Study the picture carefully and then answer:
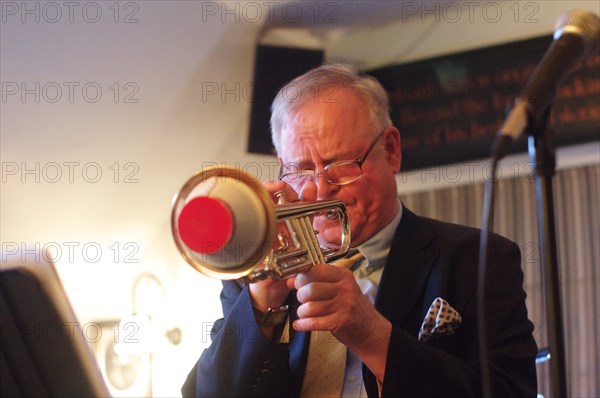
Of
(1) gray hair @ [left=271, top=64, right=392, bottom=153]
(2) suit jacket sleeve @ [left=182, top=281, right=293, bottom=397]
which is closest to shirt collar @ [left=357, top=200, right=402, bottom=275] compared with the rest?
(1) gray hair @ [left=271, top=64, right=392, bottom=153]

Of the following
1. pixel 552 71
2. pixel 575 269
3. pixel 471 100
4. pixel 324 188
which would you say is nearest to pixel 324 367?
pixel 324 188

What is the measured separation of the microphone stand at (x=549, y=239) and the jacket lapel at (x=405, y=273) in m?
0.63

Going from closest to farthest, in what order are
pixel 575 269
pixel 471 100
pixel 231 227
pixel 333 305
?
pixel 231 227 → pixel 333 305 → pixel 575 269 → pixel 471 100

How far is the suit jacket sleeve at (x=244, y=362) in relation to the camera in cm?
168

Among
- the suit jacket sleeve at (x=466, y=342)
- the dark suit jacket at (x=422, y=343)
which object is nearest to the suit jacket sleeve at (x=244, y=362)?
the dark suit jacket at (x=422, y=343)

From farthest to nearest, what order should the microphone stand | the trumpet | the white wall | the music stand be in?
the white wall
the trumpet
the microphone stand
the music stand

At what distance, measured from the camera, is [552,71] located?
1135 mm

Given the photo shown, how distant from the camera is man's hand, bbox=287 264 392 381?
4.72 ft

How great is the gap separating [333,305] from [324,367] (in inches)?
16.0

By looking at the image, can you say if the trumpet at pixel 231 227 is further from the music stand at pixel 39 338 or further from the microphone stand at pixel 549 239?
the microphone stand at pixel 549 239

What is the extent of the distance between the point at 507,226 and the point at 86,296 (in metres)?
2.39

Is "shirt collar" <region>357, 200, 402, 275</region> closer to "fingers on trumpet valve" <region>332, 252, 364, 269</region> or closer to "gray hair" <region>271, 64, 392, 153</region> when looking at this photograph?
"fingers on trumpet valve" <region>332, 252, 364, 269</region>

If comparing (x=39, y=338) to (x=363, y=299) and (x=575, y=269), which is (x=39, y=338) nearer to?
(x=363, y=299)

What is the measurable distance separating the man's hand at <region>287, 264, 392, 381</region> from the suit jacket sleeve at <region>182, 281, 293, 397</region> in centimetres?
25
